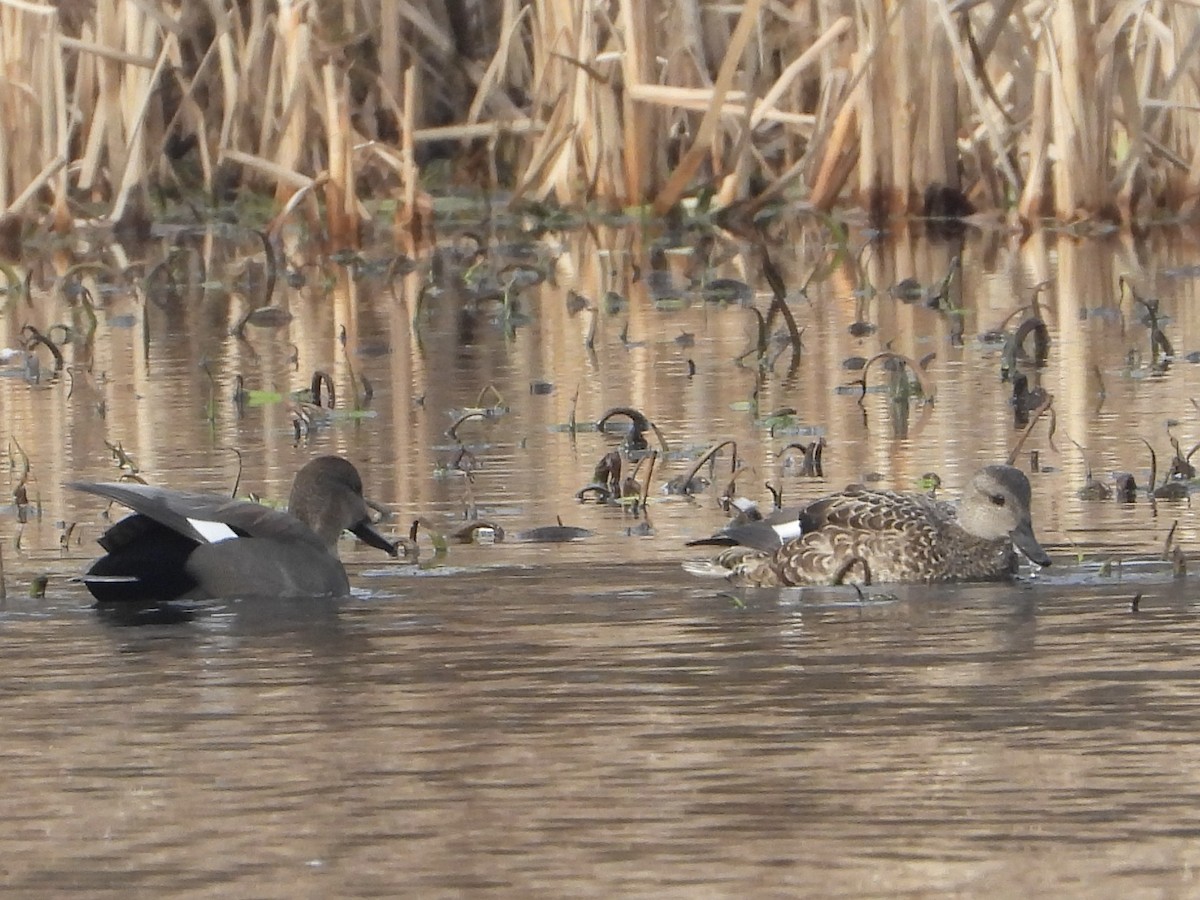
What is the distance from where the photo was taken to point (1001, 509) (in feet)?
24.0

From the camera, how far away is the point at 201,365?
39.2ft

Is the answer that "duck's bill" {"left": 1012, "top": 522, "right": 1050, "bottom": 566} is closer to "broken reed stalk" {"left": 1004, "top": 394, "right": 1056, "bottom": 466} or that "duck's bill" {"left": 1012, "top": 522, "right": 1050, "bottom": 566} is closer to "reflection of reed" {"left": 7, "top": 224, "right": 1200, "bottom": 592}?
"reflection of reed" {"left": 7, "top": 224, "right": 1200, "bottom": 592}

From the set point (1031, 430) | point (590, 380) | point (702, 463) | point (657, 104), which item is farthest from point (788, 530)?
point (657, 104)

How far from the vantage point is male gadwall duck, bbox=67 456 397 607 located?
6980mm

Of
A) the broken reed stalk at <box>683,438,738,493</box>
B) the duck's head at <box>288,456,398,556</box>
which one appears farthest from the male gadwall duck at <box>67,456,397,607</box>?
the broken reed stalk at <box>683,438,738,493</box>

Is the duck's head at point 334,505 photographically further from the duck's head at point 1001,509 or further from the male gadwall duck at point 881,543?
the duck's head at point 1001,509

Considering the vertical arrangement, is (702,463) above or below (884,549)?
above

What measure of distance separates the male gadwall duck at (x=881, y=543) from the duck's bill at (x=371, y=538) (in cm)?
74

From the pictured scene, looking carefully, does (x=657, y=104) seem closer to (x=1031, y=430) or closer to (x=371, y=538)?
(x=1031, y=430)

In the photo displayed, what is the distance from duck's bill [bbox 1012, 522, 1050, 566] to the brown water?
0.05 m

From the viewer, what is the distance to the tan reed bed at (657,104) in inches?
668

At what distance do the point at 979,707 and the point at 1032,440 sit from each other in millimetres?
4107

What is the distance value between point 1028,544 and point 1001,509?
13 cm

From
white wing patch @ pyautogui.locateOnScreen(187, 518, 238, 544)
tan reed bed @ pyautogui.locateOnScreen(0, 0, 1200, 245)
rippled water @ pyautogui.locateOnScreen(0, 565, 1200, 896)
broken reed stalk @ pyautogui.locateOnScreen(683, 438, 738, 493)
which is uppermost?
tan reed bed @ pyautogui.locateOnScreen(0, 0, 1200, 245)
